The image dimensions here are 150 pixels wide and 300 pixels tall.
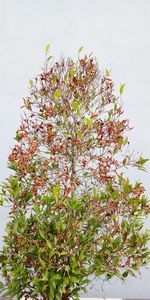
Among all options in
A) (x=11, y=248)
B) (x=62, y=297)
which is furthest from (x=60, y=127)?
(x=62, y=297)

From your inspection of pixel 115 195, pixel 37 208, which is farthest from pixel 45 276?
pixel 115 195

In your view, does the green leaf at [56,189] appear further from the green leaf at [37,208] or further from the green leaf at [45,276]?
the green leaf at [45,276]

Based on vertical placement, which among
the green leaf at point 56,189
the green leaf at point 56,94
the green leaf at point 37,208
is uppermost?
the green leaf at point 56,94

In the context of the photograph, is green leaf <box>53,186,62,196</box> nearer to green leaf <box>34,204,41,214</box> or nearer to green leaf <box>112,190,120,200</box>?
green leaf <box>34,204,41,214</box>

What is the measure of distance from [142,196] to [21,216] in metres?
1.27

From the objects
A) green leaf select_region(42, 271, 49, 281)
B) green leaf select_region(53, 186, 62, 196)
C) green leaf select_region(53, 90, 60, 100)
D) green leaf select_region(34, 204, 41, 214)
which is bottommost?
green leaf select_region(42, 271, 49, 281)

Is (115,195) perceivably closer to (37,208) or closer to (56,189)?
(56,189)

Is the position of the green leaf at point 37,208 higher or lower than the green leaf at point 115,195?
lower

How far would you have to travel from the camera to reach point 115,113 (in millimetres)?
5996

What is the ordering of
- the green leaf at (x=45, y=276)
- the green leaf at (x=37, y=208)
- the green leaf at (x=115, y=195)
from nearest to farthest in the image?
the green leaf at (x=45, y=276) → the green leaf at (x=37, y=208) → the green leaf at (x=115, y=195)

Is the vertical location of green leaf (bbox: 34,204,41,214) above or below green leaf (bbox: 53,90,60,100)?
below

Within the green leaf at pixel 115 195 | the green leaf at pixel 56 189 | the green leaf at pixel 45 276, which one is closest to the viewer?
the green leaf at pixel 45 276

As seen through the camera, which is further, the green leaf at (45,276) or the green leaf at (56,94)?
the green leaf at (56,94)

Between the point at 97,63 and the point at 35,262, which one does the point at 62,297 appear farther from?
the point at 97,63
